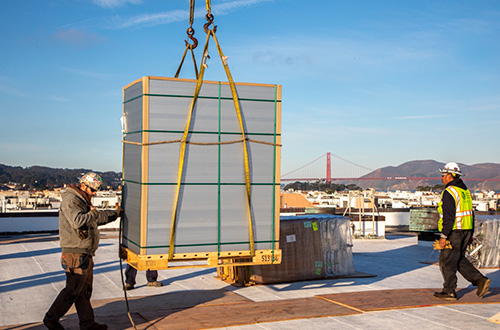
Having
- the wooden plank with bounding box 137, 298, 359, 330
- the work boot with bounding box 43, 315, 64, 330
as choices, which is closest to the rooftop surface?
the wooden plank with bounding box 137, 298, 359, 330

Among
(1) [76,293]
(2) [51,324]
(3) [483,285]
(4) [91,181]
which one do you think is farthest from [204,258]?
(3) [483,285]

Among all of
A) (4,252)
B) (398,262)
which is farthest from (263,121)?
(4,252)

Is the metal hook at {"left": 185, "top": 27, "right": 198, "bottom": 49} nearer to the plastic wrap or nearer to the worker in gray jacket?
the worker in gray jacket

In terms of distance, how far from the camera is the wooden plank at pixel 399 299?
30.4 ft

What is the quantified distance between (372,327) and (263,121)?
3.36 meters

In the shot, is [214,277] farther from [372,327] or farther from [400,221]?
[400,221]

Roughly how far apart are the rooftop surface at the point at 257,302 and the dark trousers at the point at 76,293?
22.0 inches

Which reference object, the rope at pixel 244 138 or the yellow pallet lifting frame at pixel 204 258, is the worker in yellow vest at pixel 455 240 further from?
the rope at pixel 244 138

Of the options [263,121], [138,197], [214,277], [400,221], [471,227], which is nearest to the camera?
[138,197]

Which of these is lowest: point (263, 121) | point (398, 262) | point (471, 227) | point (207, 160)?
point (398, 262)

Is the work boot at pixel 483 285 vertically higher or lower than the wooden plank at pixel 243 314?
higher

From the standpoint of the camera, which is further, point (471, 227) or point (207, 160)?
point (471, 227)

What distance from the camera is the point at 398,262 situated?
1540 centimetres

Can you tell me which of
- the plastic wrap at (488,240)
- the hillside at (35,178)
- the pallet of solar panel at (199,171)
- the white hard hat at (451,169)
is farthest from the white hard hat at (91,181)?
the hillside at (35,178)
